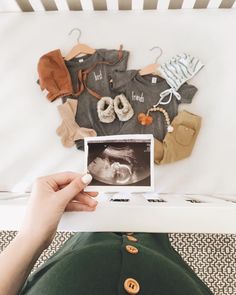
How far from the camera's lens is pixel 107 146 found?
1270 millimetres

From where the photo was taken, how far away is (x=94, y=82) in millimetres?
1763

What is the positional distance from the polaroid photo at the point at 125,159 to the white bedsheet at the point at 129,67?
41 cm

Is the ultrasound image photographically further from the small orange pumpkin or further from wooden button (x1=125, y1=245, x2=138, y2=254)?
wooden button (x1=125, y1=245, x2=138, y2=254)

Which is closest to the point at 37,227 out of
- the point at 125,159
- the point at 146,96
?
the point at 125,159

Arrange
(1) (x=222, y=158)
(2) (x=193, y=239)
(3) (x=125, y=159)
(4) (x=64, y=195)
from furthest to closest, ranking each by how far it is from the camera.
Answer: (1) (x=222, y=158), (2) (x=193, y=239), (3) (x=125, y=159), (4) (x=64, y=195)

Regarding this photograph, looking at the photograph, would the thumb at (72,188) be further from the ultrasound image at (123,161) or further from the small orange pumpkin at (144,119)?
the small orange pumpkin at (144,119)

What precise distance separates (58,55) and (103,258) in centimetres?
137

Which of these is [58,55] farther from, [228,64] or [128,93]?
[228,64]

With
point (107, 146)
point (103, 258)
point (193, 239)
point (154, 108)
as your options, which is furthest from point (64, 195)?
point (154, 108)

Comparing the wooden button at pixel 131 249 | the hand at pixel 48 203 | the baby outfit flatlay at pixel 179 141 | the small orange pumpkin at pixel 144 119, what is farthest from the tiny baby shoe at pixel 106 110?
the wooden button at pixel 131 249

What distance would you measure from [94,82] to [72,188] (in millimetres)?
1122

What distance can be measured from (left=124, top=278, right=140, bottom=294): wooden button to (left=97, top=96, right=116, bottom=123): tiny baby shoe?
1228 millimetres

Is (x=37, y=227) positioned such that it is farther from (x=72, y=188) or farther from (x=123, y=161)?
(x=123, y=161)

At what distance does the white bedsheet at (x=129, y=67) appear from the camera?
66.3 inches
